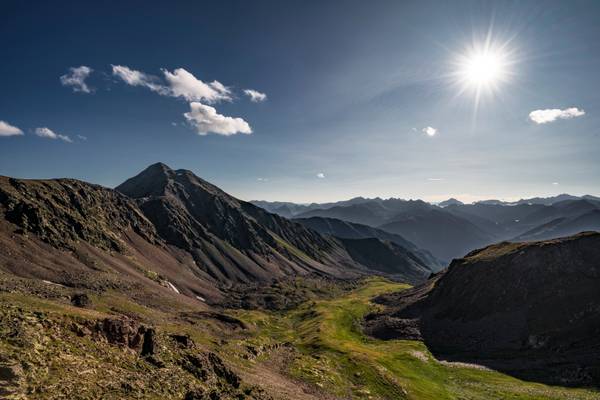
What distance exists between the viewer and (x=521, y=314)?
10644 cm

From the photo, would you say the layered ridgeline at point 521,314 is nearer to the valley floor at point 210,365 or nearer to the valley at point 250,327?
the valley at point 250,327

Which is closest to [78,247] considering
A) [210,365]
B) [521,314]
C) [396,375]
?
[210,365]

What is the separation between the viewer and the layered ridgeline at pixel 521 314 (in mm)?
84812

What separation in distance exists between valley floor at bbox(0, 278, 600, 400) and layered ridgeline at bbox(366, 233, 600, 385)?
378 inches

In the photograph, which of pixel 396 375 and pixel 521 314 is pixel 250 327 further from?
pixel 521 314

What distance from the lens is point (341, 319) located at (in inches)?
5556

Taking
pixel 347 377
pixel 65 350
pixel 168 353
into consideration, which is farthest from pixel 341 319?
pixel 65 350

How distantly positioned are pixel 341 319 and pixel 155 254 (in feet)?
377

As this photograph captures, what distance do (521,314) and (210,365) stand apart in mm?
105246

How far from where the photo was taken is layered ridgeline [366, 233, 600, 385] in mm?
84812

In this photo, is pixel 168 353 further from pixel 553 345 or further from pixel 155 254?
pixel 155 254

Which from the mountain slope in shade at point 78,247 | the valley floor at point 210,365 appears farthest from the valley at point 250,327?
the mountain slope in shade at point 78,247

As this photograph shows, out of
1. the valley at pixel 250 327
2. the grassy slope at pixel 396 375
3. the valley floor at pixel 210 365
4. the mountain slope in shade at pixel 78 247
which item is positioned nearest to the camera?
the valley floor at pixel 210 365

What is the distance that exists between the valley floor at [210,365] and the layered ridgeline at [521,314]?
959cm
